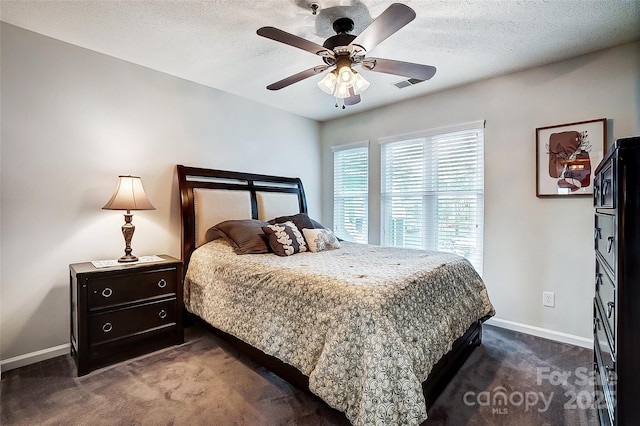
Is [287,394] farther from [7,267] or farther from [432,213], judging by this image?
[432,213]

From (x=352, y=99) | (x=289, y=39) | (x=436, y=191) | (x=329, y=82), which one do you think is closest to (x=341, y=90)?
(x=329, y=82)

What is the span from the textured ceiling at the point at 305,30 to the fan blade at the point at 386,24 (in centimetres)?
39

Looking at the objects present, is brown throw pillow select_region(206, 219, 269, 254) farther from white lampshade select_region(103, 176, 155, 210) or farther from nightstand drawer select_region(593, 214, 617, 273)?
nightstand drawer select_region(593, 214, 617, 273)

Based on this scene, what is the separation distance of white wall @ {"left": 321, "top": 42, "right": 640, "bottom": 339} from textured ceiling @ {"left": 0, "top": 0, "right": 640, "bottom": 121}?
20 cm

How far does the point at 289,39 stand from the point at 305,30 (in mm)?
615

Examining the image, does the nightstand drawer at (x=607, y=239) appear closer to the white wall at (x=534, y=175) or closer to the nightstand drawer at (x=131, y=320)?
the white wall at (x=534, y=175)

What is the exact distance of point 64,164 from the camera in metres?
2.51

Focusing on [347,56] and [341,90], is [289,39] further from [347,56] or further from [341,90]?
[341,90]

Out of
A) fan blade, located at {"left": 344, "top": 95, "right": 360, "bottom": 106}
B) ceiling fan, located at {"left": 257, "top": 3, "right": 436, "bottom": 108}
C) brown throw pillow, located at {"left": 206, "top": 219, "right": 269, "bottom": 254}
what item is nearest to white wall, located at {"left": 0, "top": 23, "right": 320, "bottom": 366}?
brown throw pillow, located at {"left": 206, "top": 219, "right": 269, "bottom": 254}

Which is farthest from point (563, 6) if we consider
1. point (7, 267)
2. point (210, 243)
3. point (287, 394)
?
point (7, 267)

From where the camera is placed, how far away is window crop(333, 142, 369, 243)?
14.2 ft

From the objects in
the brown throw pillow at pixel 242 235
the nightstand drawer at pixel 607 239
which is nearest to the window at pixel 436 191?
the nightstand drawer at pixel 607 239

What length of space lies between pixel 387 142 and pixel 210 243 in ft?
8.51

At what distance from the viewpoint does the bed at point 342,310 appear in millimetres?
1444
